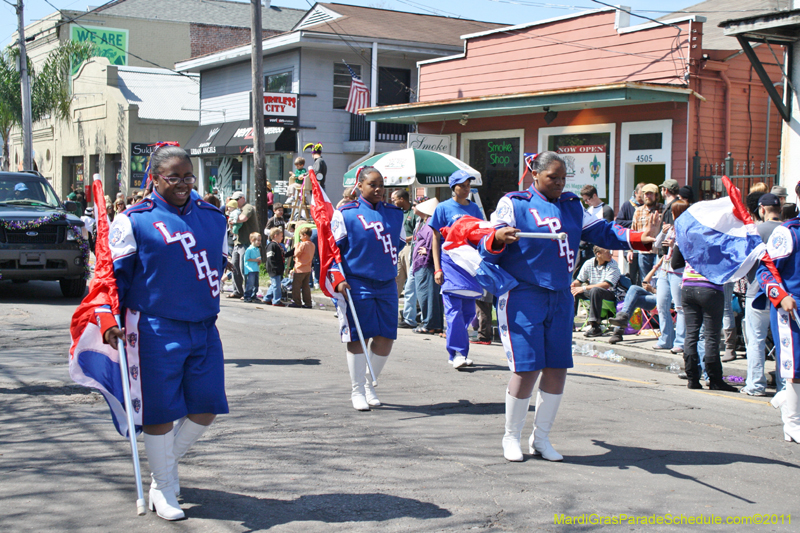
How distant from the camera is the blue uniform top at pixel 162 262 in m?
4.30

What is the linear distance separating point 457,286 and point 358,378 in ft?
7.43

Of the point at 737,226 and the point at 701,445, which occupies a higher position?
the point at 737,226

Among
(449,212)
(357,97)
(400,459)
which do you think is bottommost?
(400,459)

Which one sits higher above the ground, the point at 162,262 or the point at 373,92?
the point at 373,92

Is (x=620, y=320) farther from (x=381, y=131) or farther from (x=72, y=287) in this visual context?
(x=381, y=131)

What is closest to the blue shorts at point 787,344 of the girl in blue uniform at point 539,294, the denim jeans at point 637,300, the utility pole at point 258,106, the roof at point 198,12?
the girl in blue uniform at point 539,294

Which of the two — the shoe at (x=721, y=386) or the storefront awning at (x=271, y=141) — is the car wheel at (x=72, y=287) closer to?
the shoe at (x=721, y=386)

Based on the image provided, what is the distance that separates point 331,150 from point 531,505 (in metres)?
22.4

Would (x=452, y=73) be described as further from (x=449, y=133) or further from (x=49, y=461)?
(x=49, y=461)

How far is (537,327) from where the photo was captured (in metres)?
5.39

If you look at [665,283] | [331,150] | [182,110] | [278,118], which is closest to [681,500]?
[665,283]

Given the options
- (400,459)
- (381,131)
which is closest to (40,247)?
(400,459)

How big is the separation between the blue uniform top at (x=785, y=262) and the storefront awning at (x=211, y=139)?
23992 mm

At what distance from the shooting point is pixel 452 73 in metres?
19.8
